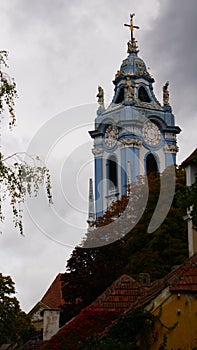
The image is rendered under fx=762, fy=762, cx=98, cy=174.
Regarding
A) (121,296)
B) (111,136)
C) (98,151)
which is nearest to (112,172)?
(98,151)

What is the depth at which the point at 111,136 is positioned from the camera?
66812 millimetres

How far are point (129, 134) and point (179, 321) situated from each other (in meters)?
49.7

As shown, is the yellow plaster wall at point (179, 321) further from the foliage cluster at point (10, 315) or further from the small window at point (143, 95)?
the small window at point (143, 95)

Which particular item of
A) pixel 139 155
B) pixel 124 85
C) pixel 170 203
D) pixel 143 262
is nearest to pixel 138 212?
pixel 170 203

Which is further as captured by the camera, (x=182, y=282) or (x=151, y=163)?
(x=151, y=163)

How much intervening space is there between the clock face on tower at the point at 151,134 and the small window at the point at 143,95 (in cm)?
302

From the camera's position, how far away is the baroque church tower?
6384 centimetres

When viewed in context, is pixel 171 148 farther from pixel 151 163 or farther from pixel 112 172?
pixel 112 172

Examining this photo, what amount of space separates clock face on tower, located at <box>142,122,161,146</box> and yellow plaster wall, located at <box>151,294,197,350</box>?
50879 millimetres

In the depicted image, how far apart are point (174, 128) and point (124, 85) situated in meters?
5.78

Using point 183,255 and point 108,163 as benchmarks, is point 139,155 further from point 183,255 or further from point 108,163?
point 183,255

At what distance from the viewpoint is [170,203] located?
119 feet

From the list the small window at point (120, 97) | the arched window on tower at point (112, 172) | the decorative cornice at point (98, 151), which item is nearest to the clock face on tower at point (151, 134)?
the arched window on tower at point (112, 172)

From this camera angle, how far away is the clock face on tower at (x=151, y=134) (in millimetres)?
65750
